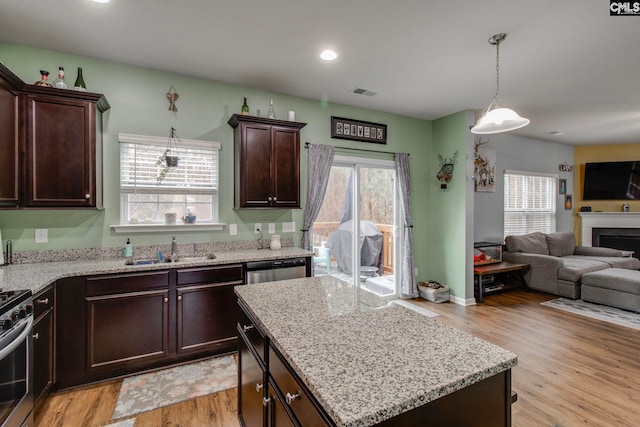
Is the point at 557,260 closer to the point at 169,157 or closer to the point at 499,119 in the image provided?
the point at 499,119

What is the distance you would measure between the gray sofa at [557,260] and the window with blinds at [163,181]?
518cm

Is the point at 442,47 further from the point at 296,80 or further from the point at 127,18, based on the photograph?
the point at 127,18

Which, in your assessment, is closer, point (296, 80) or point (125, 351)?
point (125, 351)

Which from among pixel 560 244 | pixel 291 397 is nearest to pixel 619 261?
pixel 560 244

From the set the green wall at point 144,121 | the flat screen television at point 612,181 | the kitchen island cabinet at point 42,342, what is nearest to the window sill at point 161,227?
the green wall at point 144,121

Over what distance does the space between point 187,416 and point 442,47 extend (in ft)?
11.8

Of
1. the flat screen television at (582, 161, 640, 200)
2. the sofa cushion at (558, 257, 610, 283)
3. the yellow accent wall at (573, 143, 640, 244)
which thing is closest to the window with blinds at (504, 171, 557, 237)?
the yellow accent wall at (573, 143, 640, 244)

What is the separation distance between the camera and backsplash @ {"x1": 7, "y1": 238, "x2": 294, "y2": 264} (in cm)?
277

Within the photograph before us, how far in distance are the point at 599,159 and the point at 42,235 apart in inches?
386

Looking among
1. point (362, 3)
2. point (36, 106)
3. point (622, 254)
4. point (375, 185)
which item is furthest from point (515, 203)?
point (36, 106)

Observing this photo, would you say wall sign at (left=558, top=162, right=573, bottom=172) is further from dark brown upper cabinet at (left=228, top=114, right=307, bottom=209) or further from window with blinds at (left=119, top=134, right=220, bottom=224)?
window with blinds at (left=119, top=134, right=220, bottom=224)

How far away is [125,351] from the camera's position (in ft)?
8.52

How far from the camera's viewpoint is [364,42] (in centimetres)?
272

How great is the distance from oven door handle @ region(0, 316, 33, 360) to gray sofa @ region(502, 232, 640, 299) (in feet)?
20.6
